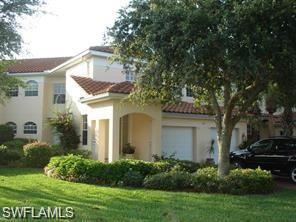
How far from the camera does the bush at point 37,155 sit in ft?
73.8

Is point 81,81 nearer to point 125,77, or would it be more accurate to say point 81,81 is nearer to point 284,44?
point 125,77

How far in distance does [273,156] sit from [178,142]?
6415 mm

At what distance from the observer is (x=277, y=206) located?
12109mm

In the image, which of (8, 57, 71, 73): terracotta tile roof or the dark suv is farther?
(8, 57, 71, 73): terracotta tile roof

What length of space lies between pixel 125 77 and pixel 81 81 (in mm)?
2781

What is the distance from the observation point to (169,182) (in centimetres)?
1494

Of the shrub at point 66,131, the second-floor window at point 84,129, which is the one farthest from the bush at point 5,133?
the second-floor window at point 84,129

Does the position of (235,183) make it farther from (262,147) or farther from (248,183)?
(262,147)

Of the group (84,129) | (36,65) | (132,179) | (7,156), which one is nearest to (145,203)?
(132,179)

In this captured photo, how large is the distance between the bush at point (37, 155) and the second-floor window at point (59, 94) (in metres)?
7.98

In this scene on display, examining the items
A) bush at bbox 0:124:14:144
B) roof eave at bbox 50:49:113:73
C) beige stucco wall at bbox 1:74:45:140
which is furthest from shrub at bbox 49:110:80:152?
beige stucco wall at bbox 1:74:45:140

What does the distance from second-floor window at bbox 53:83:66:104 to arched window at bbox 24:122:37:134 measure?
2136mm

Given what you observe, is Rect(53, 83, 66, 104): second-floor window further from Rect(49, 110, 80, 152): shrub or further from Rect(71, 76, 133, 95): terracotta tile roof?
Rect(71, 76, 133, 95): terracotta tile roof

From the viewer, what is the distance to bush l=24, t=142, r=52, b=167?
22.5m
